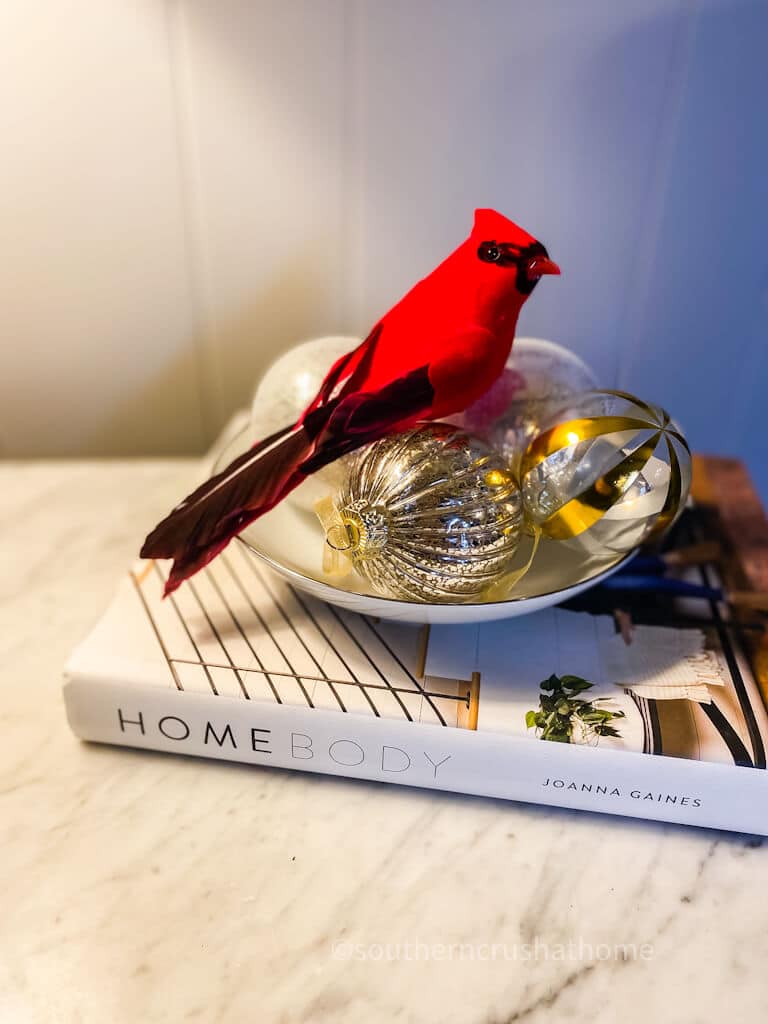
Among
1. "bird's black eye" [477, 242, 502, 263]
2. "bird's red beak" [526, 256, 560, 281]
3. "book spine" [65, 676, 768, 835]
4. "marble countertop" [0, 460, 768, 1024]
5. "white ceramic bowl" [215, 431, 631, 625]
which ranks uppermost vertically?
"bird's black eye" [477, 242, 502, 263]

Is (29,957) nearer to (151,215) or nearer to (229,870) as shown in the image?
(229,870)

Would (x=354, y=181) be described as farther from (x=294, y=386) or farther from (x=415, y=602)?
(x=415, y=602)

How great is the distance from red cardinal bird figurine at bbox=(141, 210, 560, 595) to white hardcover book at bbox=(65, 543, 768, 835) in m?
0.06

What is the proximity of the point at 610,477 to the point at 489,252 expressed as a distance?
14 centimetres

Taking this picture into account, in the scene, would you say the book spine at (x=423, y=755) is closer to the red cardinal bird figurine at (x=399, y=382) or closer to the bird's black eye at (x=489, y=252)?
the red cardinal bird figurine at (x=399, y=382)

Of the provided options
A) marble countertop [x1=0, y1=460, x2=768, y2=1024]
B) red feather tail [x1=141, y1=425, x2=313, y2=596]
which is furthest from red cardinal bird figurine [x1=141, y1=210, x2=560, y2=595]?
marble countertop [x1=0, y1=460, x2=768, y2=1024]

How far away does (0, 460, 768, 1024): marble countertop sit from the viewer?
0.32 m

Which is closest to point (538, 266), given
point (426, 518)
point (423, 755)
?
point (426, 518)

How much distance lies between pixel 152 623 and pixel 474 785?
0.68 feet

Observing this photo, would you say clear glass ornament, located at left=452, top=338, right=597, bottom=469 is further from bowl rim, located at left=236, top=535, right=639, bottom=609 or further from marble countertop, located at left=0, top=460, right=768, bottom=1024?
marble countertop, located at left=0, top=460, right=768, bottom=1024

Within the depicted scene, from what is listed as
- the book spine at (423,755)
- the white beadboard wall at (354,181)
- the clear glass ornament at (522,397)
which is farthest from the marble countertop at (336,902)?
the white beadboard wall at (354,181)

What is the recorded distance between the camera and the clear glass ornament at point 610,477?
16.0 inches

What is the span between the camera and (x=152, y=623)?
44 centimetres

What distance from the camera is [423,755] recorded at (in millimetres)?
392
